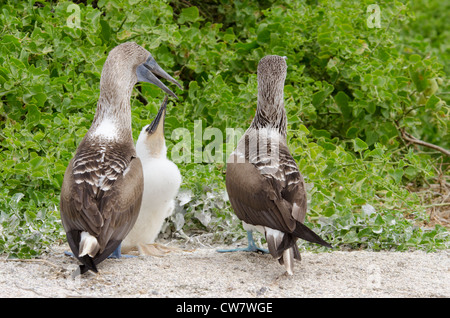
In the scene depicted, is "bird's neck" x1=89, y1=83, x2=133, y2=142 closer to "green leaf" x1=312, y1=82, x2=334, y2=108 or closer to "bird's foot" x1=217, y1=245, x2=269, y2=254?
"bird's foot" x1=217, y1=245, x2=269, y2=254

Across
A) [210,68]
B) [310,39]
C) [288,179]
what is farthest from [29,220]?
[310,39]

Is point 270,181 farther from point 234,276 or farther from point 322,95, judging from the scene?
point 322,95

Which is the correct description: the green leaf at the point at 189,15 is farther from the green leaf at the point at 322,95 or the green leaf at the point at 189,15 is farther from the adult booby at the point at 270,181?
the adult booby at the point at 270,181

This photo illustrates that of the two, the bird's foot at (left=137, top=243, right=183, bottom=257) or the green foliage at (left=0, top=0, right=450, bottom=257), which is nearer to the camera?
the bird's foot at (left=137, top=243, right=183, bottom=257)

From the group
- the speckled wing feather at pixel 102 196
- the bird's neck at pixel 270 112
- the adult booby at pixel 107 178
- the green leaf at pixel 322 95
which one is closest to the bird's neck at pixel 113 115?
the adult booby at pixel 107 178

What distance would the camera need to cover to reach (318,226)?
209 inches

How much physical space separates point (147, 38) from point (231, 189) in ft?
8.51

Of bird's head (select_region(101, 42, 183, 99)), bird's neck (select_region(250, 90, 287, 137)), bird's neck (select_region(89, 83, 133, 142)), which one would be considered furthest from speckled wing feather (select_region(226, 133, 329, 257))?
bird's head (select_region(101, 42, 183, 99))

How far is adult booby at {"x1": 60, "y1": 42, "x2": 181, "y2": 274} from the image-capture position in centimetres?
423

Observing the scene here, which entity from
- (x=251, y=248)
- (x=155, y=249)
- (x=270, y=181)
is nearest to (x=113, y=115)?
(x=155, y=249)

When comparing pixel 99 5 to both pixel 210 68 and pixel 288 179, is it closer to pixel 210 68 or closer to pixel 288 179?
pixel 210 68

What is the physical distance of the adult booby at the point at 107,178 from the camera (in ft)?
13.9

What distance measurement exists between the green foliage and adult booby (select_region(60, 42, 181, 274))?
2.14 ft

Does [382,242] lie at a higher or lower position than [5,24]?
lower
